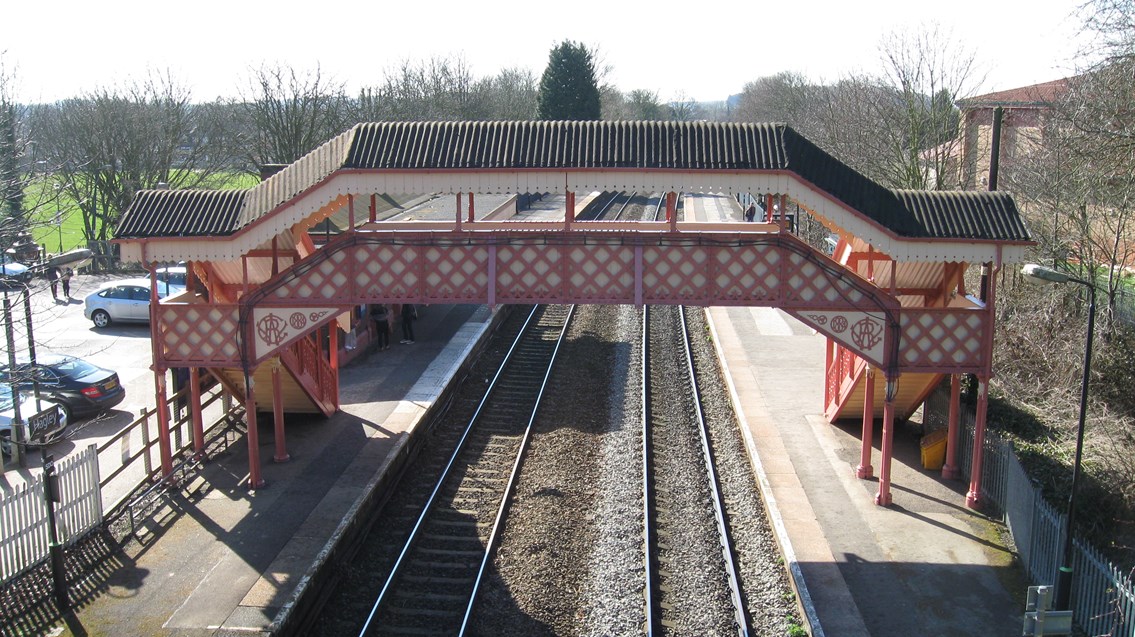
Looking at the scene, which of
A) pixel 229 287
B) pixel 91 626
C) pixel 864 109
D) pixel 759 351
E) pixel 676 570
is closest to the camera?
pixel 91 626

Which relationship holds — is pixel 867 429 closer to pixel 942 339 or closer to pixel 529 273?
pixel 942 339

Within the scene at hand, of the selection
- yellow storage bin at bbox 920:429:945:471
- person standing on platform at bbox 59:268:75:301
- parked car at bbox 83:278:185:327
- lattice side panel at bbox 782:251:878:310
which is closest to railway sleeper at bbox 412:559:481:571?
lattice side panel at bbox 782:251:878:310

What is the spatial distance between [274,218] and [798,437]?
1029 centimetres

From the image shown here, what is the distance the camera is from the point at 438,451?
58.2ft

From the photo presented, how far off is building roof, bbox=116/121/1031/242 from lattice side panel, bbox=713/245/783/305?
1249 mm

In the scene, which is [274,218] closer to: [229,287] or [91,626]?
[229,287]

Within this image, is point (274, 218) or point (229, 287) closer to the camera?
point (274, 218)

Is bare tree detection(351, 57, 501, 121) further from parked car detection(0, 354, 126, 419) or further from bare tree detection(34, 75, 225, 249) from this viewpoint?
parked car detection(0, 354, 126, 419)

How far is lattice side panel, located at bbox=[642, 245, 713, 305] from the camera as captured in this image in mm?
14117

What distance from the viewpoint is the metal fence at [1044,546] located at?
1034cm

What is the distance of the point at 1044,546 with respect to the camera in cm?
1211

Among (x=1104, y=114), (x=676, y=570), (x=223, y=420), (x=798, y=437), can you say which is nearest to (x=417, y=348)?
(x=223, y=420)

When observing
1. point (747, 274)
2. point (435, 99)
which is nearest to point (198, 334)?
point (747, 274)

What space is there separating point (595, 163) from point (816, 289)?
385 centimetres
